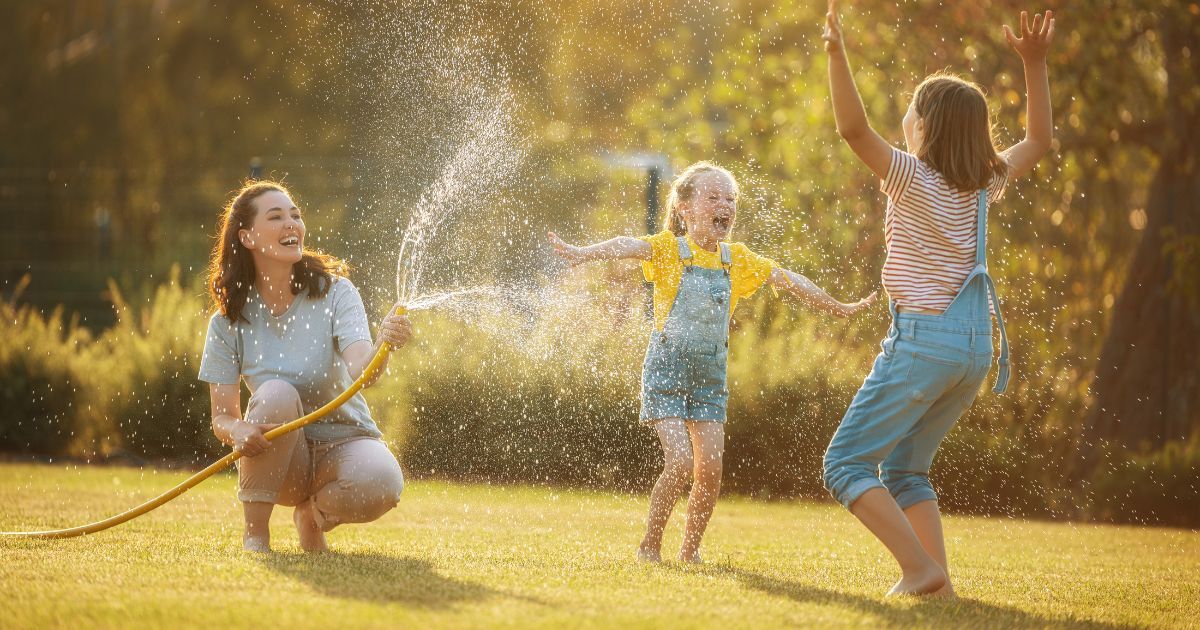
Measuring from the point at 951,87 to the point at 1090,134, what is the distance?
5916mm

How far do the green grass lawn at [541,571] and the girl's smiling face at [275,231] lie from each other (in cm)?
101

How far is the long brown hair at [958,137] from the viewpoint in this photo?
13.4 ft

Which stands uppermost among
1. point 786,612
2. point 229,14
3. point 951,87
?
point 229,14

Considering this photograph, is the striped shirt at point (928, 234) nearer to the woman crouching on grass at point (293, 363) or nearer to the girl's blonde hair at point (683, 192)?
the girl's blonde hair at point (683, 192)

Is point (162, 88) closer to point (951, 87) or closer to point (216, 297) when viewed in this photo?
point (216, 297)

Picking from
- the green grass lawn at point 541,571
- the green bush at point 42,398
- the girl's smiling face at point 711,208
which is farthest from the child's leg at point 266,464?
the green bush at point 42,398

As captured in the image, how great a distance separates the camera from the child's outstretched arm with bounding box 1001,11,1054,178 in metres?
4.34

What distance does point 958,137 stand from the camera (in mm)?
4117

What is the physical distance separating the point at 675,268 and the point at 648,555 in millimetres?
1049

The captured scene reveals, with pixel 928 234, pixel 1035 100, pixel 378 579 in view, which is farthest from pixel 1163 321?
pixel 378 579

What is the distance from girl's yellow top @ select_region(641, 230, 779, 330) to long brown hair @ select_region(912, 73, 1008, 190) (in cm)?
115

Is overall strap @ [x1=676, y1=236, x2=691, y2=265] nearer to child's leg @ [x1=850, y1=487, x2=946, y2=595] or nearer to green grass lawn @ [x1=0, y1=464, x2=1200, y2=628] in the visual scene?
green grass lawn @ [x1=0, y1=464, x2=1200, y2=628]

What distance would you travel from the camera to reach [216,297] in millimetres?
4844

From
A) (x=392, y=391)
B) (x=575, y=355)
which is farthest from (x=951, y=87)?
(x=392, y=391)
